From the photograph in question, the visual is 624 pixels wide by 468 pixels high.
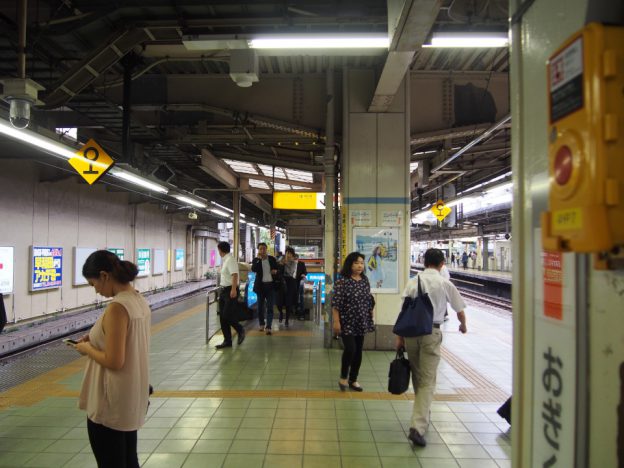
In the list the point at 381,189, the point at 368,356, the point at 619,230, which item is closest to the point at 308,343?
the point at 368,356

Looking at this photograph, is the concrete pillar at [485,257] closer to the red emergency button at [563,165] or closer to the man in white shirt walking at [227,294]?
the man in white shirt walking at [227,294]

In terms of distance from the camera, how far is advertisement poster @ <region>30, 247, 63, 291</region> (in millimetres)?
9000

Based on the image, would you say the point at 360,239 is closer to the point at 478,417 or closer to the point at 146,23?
the point at 478,417

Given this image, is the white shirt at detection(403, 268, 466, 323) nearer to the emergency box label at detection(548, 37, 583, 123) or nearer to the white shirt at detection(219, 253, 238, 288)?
the emergency box label at detection(548, 37, 583, 123)

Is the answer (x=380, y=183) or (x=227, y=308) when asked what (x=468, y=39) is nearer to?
(x=380, y=183)

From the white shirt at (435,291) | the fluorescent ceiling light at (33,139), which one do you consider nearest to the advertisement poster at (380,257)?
the white shirt at (435,291)

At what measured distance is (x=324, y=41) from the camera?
387cm

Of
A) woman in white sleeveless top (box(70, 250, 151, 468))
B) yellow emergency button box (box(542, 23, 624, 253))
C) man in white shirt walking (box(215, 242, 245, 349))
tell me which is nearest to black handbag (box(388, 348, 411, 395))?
woman in white sleeveless top (box(70, 250, 151, 468))

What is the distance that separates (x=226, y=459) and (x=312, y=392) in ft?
5.19

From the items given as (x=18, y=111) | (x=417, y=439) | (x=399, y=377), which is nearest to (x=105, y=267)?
(x=399, y=377)

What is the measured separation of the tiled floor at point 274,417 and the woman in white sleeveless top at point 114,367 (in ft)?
3.81

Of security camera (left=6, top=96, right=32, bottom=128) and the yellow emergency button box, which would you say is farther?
security camera (left=6, top=96, right=32, bottom=128)

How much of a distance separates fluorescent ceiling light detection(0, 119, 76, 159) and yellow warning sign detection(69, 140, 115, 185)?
0.45ft

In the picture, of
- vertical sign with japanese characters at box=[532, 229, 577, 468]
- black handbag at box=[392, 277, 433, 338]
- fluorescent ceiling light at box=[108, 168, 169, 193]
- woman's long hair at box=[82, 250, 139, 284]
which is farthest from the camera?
fluorescent ceiling light at box=[108, 168, 169, 193]
